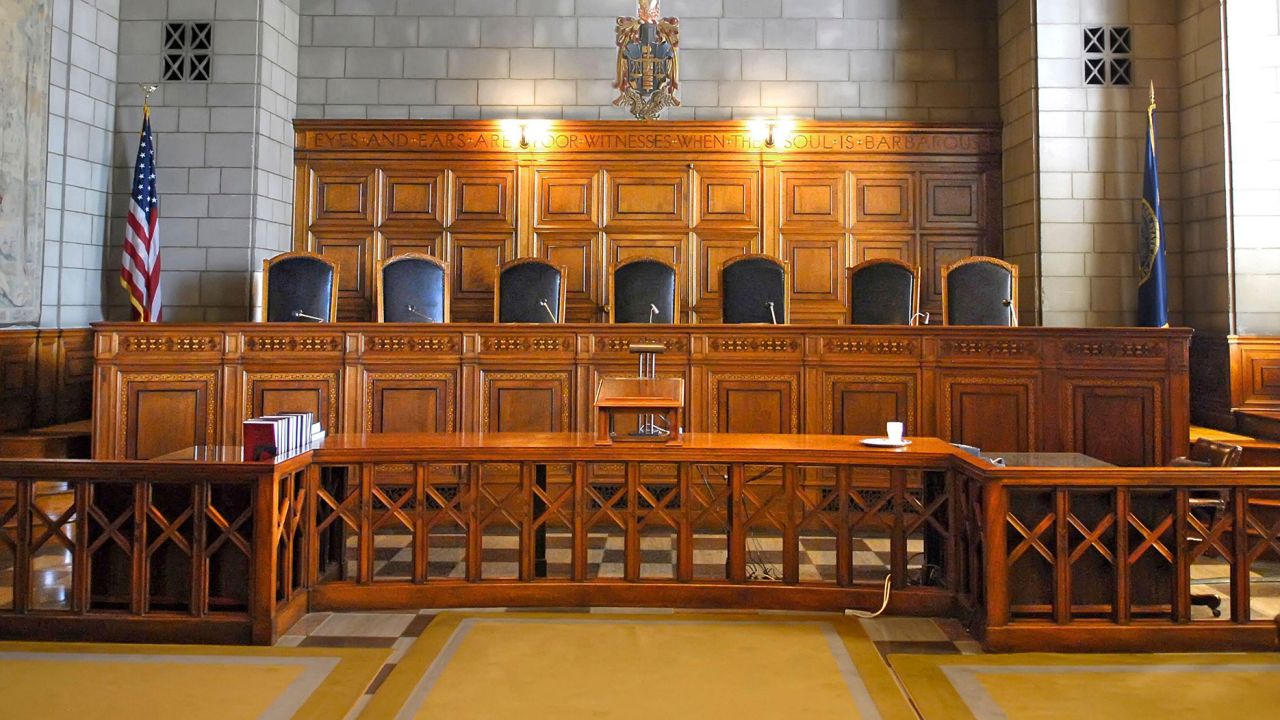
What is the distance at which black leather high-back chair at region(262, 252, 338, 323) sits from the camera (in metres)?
6.29

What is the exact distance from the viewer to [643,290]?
6.52m

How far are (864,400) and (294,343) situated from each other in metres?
3.37

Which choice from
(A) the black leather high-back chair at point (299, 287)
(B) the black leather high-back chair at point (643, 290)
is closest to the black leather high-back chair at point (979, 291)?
(B) the black leather high-back chair at point (643, 290)

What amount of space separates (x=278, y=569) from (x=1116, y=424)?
4453mm

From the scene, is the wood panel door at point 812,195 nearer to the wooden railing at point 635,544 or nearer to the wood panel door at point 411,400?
the wood panel door at point 411,400

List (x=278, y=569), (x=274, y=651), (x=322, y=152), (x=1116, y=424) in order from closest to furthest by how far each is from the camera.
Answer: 1. (x=274, y=651)
2. (x=278, y=569)
3. (x=1116, y=424)
4. (x=322, y=152)

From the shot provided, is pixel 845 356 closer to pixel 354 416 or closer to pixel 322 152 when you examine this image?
pixel 354 416

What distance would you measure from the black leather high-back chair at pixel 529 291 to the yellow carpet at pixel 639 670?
3353mm

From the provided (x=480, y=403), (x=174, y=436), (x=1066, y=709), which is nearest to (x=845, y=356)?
(x=480, y=403)

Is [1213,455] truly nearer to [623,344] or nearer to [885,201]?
[623,344]

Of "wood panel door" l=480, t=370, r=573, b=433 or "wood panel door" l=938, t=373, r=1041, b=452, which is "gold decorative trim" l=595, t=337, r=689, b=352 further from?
"wood panel door" l=938, t=373, r=1041, b=452

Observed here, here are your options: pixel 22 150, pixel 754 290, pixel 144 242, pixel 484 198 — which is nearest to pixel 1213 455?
pixel 754 290

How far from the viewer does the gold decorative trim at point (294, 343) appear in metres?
5.15

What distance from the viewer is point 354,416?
513 centimetres
